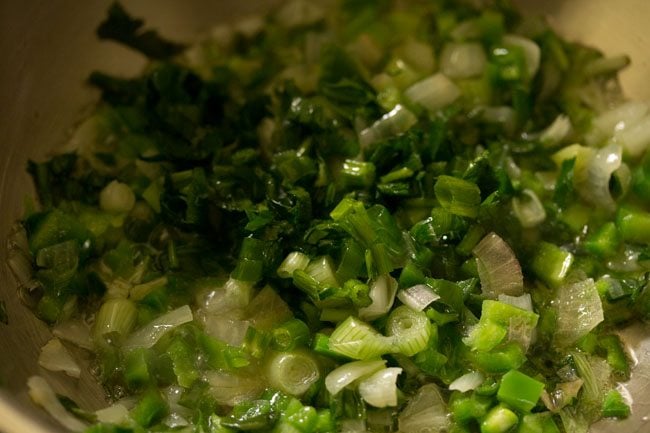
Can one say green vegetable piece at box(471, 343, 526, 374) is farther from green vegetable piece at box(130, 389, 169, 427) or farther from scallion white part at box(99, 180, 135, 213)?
scallion white part at box(99, 180, 135, 213)

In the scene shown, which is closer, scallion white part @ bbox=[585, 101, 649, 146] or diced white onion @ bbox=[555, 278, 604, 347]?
diced white onion @ bbox=[555, 278, 604, 347]

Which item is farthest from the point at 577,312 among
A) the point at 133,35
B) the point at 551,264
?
the point at 133,35

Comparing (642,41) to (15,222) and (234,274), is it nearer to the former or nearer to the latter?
(234,274)

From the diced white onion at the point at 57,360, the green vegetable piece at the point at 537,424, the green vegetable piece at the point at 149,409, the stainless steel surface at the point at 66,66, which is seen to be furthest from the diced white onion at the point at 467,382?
the diced white onion at the point at 57,360

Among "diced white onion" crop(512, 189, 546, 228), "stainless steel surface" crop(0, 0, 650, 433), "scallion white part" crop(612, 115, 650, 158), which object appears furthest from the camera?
"scallion white part" crop(612, 115, 650, 158)

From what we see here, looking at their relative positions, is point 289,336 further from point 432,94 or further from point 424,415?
point 432,94

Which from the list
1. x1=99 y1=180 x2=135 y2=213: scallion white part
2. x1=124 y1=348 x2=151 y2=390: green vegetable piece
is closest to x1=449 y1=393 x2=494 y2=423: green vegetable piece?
x1=124 y1=348 x2=151 y2=390: green vegetable piece

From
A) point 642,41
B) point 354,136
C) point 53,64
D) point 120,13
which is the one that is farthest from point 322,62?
point 642,41
